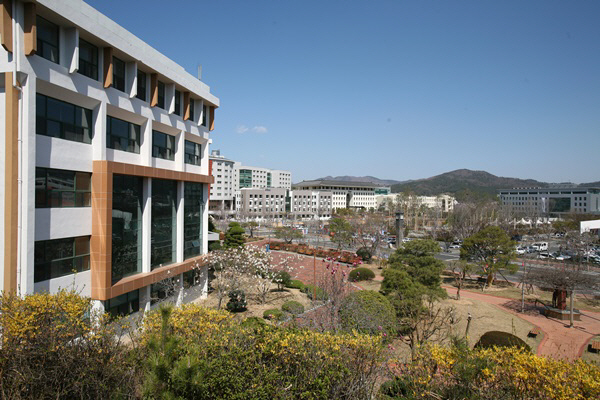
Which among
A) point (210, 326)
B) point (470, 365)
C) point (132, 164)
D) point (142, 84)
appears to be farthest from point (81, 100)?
point (470, 365)

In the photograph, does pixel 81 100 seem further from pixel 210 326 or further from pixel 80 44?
pixel 210 326

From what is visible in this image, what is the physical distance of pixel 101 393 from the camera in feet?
18.8

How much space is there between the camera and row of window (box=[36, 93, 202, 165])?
959 centimetres

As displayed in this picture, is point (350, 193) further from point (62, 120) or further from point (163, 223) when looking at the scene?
point (62, 120)

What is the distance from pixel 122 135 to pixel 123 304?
19.3ft

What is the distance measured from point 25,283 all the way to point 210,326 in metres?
5.21

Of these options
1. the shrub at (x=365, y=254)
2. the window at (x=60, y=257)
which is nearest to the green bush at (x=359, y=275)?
the shrub at (x=365, y=254)

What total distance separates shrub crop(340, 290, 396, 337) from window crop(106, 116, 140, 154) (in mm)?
9249

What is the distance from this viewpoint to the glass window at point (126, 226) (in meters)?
12.0

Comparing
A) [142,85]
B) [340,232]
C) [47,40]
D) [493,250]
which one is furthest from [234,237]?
[47,40]

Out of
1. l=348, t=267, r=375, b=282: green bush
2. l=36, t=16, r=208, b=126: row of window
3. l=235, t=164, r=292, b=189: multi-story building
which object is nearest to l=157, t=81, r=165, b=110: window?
l=36, t=16, r=208, b=126: row of window

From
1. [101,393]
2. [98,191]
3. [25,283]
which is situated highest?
[98,191]

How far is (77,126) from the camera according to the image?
10.6 metres

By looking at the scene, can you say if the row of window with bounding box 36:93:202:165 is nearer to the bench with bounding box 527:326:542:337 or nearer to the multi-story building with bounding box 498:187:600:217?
the bench with bounding box 527:326:542:337
